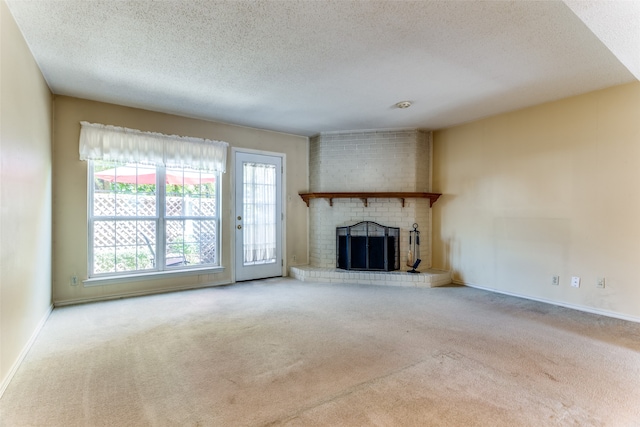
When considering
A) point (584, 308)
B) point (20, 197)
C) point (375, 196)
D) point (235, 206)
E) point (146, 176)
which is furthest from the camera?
point (375, 196)

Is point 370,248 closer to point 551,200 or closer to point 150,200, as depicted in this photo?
point 551,200

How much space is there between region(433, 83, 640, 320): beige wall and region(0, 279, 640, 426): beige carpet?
1.84 feet

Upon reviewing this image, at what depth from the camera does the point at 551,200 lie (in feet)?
12.6

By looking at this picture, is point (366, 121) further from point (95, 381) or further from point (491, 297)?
point (95, 381)

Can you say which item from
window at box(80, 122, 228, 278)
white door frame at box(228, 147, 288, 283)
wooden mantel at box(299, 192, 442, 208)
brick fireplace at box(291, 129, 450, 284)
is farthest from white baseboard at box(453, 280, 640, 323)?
window at box(80, 122, 228, 278)

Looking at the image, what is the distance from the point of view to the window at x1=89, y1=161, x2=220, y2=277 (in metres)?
4.00

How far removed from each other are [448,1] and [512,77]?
61.2 inches

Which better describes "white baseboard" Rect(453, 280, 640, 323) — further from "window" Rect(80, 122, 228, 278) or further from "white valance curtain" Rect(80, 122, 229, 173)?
"white valance curtain" Rect(80, 122, 229, 173)

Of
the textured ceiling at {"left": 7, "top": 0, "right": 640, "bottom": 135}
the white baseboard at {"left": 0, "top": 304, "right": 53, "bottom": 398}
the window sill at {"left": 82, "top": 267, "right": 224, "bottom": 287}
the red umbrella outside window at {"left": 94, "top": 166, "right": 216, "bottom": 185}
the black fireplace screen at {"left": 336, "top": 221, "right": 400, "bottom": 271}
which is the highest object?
the textured ceiling at {"left": 7, "top": 0, "right": 640, "bottom": 135}

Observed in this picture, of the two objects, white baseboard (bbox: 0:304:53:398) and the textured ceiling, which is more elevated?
the textured ceiling

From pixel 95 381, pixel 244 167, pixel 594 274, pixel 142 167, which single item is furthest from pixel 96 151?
pixel 594 274

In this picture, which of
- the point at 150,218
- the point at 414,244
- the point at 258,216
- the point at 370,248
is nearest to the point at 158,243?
the point at 150,218

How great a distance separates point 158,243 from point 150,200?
59 centimetres

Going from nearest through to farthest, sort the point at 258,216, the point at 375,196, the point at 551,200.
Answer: the point at 551,200, the point at 375,196, the point at 258,216
